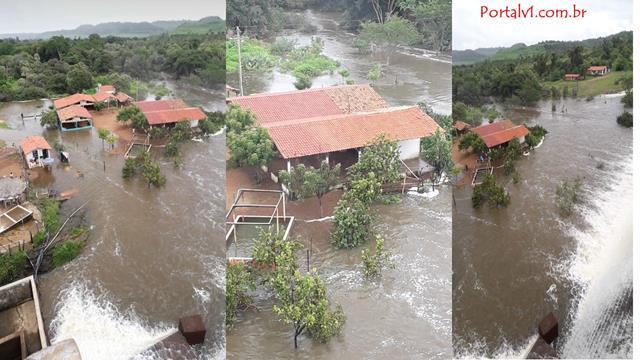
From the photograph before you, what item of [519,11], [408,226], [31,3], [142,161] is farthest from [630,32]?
[31,3]

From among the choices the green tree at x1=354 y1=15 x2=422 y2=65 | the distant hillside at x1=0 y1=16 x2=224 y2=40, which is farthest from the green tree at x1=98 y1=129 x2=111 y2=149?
the green tree at x1=354 y1=15 x2=422 y2=65

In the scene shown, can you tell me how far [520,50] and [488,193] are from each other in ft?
3.06

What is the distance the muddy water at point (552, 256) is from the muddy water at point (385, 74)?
512 millimetres

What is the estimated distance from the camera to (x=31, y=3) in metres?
3.69

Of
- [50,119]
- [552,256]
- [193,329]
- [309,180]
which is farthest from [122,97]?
[552,256]

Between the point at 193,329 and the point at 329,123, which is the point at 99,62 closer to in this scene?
the point at 329,123

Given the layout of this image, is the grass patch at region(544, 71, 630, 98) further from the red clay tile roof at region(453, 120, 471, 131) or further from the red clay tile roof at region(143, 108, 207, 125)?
the red clay tile roof at region(143, 108, 207, 125)

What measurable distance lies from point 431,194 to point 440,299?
0.65 meters

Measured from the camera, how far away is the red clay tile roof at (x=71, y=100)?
3.74 metres

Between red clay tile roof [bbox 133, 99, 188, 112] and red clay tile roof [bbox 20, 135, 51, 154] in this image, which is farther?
red clay tile roof [bbox 133, 99, 188, 112]

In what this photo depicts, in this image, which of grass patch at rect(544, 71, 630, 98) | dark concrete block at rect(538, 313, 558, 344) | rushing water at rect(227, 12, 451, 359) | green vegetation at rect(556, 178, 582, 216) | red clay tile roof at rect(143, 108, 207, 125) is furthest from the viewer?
red clay tile roof at rect(143, 108, 207, 125)

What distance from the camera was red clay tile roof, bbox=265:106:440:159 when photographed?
3.64 metres

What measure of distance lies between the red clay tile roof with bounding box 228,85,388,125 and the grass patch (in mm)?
1230

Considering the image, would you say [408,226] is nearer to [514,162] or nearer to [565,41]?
[514,162]
